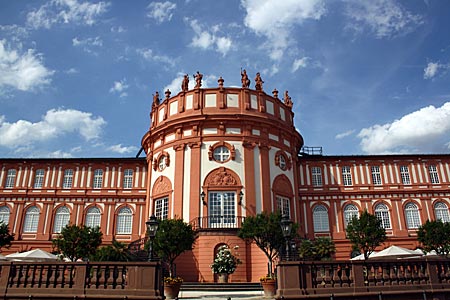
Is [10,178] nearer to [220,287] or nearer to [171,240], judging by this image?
[171,240]

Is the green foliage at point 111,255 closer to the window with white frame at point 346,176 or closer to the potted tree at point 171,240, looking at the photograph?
the potted tree at point 171,240

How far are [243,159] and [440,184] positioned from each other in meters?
19.0

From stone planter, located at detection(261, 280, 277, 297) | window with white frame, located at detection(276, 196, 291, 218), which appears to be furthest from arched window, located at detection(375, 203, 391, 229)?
stone planter, located at detection(261, 280, 277, 297)

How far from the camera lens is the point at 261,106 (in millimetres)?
33812

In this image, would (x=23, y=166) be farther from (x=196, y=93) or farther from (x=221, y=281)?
(x=221, y=281)

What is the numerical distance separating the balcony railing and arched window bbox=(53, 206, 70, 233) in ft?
45.6

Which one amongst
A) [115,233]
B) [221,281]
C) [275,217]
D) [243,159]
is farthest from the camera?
[115,233]

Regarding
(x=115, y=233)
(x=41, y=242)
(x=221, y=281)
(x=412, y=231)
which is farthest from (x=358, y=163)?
(x=41, y=242)

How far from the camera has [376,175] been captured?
3759cm

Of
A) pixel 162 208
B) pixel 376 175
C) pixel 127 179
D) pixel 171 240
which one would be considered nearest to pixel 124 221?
pixel 127 179

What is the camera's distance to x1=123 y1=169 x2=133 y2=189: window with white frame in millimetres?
38031

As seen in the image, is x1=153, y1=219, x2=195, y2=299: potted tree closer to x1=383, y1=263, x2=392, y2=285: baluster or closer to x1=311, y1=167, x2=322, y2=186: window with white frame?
x1=383, y1=263, x2=392, y2=285: baluster

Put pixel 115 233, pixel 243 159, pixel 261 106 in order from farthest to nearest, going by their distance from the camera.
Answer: pixel 115 233 < pixel 261 106 < pixel 243 159

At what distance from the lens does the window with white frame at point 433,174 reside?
3731cm
